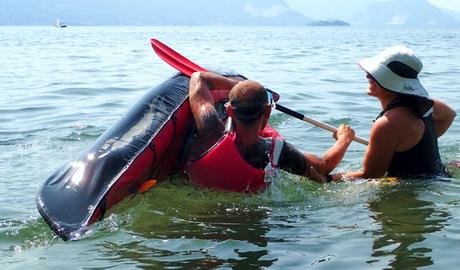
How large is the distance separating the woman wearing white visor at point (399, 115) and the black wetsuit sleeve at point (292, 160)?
583mm

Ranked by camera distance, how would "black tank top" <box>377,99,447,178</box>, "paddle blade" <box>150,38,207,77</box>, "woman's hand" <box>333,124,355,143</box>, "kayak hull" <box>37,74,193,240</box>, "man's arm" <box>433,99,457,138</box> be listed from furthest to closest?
"paddle blade" <box>150,38,207,77</box> < "man's arm" <box>433,99,457,138</box> < "woman's hand" <box>333,124,355,143</box> < "black tank top" <box>377,99,447,178</box> < "kayak hull" <box>37,74,193,240</box>

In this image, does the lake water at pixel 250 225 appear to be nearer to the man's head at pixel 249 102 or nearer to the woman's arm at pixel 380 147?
the woman's arm at pixel 380 147

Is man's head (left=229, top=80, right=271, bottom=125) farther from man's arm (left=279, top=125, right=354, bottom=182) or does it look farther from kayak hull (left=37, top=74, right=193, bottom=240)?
kayak hull (left=37, top=74, right=193, bottom=240)

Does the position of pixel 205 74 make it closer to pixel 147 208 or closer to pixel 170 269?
pixel 147 208

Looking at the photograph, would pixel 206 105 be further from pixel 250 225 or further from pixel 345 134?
pixel 345 134

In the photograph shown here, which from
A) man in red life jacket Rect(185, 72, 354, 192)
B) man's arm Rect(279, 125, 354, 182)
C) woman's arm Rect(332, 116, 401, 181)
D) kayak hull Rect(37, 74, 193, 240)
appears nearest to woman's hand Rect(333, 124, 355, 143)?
man's arm Rect(279, 125, 354, 182)

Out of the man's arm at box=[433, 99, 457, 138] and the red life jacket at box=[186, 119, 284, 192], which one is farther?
the man's arm at box=[433, 99, 457, 138]

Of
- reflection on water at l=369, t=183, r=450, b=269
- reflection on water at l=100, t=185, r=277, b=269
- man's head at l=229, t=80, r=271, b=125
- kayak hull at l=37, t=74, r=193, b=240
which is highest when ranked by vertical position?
man's head at l=229, t=80, r=271, b=125

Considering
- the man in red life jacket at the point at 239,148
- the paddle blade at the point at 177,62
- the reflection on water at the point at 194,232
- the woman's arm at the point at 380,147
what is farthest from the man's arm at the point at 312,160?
the paddle blade at the point at 177,62

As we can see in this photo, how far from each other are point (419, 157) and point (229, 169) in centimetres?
167

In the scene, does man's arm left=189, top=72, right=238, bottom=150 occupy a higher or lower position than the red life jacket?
higher

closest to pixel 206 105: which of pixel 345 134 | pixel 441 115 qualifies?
pixel 345 134

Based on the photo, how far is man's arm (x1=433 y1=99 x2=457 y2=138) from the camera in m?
5.84

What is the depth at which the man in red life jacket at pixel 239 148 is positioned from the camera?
4.77 metres
